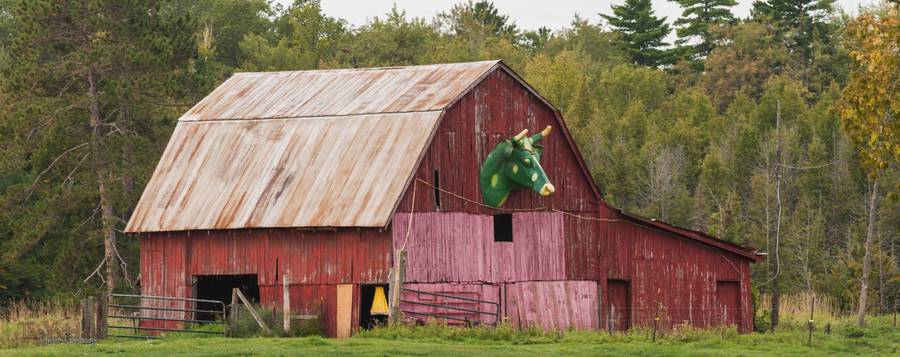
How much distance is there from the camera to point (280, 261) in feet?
131

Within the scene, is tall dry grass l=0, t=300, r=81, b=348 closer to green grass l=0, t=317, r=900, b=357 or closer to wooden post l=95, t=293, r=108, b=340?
wooden post l=95, t=293, r=108, b=340

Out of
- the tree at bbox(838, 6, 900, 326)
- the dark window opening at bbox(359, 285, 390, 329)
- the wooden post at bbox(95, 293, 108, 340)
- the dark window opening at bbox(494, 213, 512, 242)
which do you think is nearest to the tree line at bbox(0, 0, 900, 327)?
the tree at bbox(838, 6, 900, 326)

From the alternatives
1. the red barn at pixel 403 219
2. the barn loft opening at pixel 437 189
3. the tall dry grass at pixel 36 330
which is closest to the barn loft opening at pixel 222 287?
the red barn at pixel 403 219

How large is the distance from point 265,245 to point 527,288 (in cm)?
643

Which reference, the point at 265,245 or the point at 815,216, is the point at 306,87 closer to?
the point at 265,245

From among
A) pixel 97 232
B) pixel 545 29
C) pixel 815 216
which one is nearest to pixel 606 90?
pixel 815 216

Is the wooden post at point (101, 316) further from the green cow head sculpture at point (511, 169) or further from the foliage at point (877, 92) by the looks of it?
the foliage at point (877, 92)

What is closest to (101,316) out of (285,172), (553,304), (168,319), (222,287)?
(168,319)

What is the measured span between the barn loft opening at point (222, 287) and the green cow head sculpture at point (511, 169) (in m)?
6.42

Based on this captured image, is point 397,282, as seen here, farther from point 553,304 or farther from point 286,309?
point 553,304

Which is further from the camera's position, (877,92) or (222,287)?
(222,287)

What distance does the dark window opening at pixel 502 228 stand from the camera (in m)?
42.4

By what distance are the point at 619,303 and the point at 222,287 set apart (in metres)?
10.2

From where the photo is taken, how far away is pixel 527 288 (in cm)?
4144
